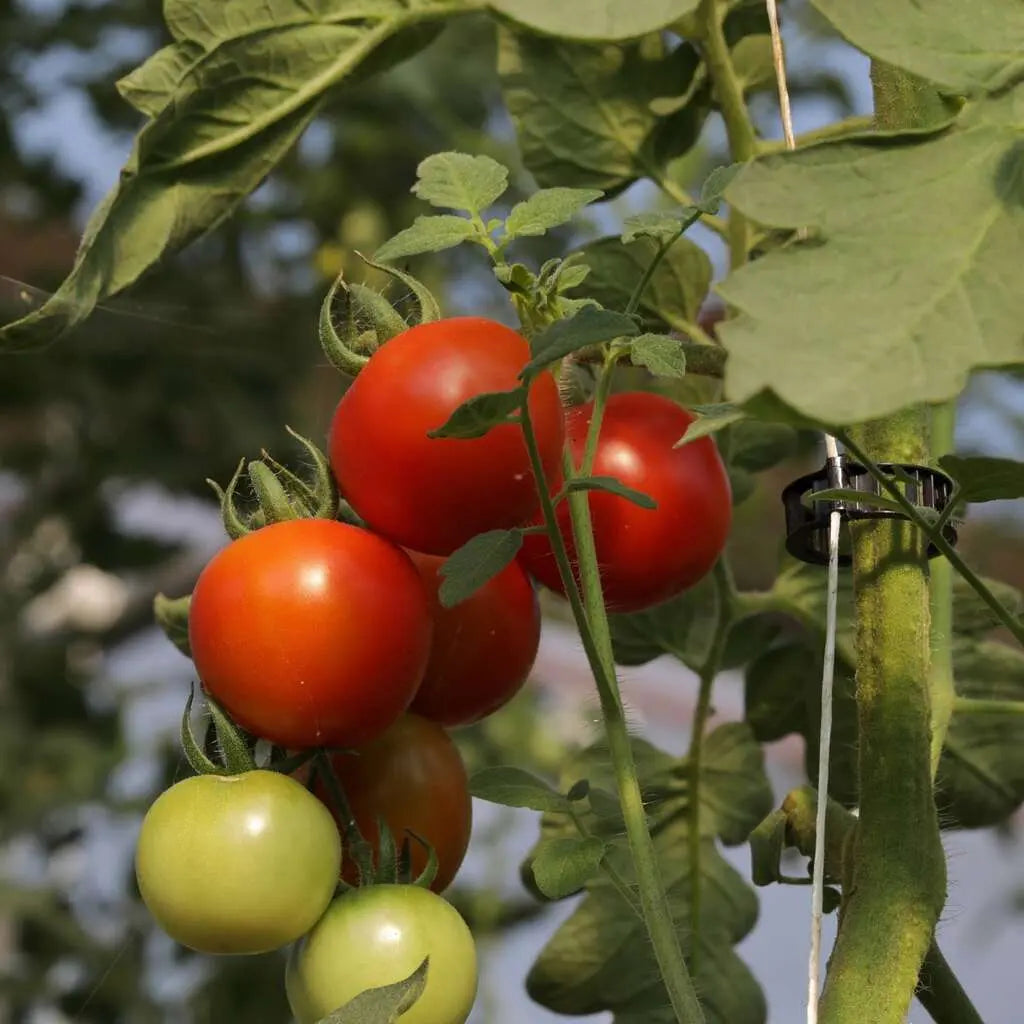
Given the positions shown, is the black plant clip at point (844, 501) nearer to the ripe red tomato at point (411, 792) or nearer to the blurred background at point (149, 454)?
the ripe red tomato at point (411, 792)

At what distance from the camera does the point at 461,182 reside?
591mm

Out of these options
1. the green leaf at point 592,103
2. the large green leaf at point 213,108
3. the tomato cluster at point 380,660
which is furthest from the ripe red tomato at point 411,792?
the green leaf at point 592,103

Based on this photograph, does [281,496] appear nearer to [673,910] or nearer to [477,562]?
[477,562]

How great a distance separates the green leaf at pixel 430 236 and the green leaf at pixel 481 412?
87 millimetres

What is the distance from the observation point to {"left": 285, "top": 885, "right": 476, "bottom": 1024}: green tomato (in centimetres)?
53

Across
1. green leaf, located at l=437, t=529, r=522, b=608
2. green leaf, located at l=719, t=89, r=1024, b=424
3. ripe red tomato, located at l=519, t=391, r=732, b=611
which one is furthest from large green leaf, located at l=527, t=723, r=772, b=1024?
green leaf, located at l=719, t=89, r=1024, b=424

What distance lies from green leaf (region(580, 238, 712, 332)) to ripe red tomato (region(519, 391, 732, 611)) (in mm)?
80

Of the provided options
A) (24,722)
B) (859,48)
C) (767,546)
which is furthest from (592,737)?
(24,722)

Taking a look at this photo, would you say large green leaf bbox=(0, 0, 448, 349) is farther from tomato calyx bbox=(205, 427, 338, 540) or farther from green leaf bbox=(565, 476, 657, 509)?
green leaf bbox=(565, 476, 657, 509)

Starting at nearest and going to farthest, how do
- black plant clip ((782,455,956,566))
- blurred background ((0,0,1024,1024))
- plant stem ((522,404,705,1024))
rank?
plant stem ((522,404,705,1024)), black plant clip ((782,455,956,566)), blurred background ((0,0,1024,1024))

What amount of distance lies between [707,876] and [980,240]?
1.41 feet

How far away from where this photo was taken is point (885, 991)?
1.74ft

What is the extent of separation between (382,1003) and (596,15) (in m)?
0.30

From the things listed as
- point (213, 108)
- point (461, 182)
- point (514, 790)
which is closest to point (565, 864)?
point (514, 790)
